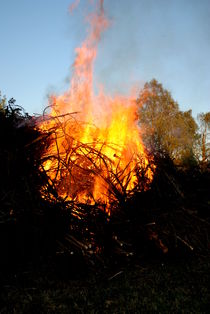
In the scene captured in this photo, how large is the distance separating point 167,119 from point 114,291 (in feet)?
59.1

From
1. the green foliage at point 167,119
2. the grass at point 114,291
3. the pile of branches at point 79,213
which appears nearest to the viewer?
the grass at point 114,291

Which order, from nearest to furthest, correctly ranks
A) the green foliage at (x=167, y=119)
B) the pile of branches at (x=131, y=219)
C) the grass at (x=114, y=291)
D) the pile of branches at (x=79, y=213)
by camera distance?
1. the grass at (x=114, y=291)
2. the pile of branches at (x=79, y=213)
3. the pile of branches at (x=131, y=219)
4. the green foliage at (x=167, y=119)

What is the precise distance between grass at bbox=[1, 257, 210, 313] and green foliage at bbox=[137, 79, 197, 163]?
14684 millimetres

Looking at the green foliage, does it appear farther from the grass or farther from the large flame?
the grass

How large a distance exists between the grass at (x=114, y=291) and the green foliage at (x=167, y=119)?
14684mm

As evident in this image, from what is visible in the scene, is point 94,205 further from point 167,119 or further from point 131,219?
point 167,119

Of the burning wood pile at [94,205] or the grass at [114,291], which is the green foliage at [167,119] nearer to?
the burning wood pile at [94,205]

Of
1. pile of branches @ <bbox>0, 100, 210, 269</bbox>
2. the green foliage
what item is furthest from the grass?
the green foliage

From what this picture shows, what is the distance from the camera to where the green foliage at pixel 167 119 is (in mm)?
17688

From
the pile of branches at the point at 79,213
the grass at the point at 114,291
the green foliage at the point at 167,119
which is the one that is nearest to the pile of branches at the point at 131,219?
the pile of branches at the point at 79,213

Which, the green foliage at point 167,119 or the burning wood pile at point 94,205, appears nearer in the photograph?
the burning wood pile at point 94,205


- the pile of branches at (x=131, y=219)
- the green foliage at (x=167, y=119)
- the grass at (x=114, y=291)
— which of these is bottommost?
the grass at (x=114, y=291)

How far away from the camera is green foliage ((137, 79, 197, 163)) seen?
17688 mm

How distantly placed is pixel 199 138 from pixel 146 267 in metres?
19.8
